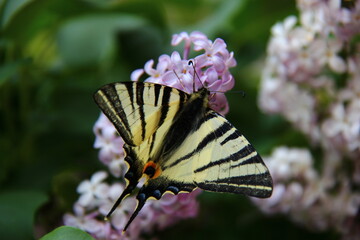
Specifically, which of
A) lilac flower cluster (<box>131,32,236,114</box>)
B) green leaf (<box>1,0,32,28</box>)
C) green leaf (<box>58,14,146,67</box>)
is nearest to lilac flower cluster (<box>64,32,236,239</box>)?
lilac flower cluster (<box>131,32,236,114</box>)

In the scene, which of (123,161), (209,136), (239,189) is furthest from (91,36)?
(239,189)

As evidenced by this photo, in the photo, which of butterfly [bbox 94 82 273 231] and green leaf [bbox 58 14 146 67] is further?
green leaf [bbox 58 14 146 67]

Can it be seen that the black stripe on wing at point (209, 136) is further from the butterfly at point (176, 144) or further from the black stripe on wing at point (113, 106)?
the black stripe on wing at point (113, 106)

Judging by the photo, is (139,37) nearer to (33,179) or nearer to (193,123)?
(33,179)

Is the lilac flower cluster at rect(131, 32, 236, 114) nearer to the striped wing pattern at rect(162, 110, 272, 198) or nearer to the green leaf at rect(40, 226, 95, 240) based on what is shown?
the striped wing pattern at rect(162, 110, 272, 198)

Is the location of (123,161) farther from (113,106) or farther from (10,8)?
(10,8)

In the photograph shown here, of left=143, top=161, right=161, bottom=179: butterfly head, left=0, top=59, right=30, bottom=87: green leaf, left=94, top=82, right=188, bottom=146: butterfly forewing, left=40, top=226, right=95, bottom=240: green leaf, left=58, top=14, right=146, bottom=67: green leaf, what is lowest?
left=40, top=226, right=95, bottom=240: green leaf
